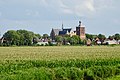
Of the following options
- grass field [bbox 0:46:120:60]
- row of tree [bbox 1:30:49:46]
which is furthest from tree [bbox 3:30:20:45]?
grass field [bbox 0:46:120:60]

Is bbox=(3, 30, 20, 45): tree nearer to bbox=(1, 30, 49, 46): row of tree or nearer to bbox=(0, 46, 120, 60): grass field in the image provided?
bbox=(1, 30, 49, 46): row of tree

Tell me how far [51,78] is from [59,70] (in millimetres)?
1498

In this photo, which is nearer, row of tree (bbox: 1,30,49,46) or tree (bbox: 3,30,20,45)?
tree (bbox: 3,30,20,45)

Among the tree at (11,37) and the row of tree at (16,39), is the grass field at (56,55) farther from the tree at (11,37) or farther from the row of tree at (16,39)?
the row of tree at (16,39)

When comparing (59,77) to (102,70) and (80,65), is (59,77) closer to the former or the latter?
(102,70)

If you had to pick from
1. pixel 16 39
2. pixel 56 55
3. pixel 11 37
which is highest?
pixel 11 37

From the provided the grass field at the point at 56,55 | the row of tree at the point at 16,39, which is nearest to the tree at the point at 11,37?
the row of tree at the point at 16,39

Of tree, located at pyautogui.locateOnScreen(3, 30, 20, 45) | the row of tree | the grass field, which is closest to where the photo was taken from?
the grass field

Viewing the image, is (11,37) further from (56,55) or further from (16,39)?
(56,55)

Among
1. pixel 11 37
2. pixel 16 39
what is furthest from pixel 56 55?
pixel 11 37

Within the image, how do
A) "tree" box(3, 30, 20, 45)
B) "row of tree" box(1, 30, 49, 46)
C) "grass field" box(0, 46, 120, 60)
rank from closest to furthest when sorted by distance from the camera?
"grass field" box(0, 46, 120, 60)
"tree" box(3, 30, 20, 45)
"row of tree" box(1, 30, 49, 46)

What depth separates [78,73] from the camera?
26328 mm

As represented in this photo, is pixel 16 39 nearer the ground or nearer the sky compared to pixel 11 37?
nearer the ground

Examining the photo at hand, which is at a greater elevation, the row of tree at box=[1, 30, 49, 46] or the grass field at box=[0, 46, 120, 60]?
the row of tree at box=[1, 30, 49, 46]
